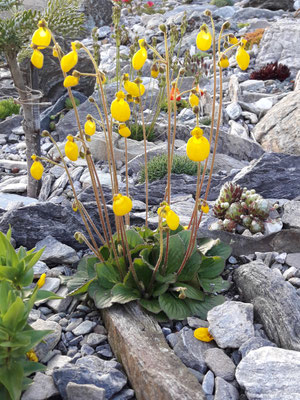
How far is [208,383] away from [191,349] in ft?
0.77

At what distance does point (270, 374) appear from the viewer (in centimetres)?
211

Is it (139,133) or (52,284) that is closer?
(52,284)

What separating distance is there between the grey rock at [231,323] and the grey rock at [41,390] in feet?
2.86

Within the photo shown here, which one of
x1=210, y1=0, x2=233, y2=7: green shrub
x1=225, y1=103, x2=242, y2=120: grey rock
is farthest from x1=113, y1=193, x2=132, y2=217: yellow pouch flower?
x1=210, y1=0, x2=233, y2=7: green shrub

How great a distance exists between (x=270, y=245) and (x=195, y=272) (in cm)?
86

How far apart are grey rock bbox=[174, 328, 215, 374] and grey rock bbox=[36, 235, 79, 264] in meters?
1.16

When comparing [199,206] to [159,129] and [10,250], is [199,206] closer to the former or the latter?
[10,250]

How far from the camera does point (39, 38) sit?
2.16m

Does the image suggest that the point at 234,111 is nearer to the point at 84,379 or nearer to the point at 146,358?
the point at 146,358

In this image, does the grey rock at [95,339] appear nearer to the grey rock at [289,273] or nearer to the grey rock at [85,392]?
the grey rock at [85,392]

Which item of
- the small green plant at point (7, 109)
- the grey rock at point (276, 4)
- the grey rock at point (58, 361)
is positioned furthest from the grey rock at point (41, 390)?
the grey rock at point (276, 4)

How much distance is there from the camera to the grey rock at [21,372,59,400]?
7.18ft

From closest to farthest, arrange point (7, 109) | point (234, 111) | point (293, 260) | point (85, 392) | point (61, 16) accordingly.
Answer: point (85, 392)
point (293, 260)
point (61, 16)
point (234, 111)
point (7, 109)

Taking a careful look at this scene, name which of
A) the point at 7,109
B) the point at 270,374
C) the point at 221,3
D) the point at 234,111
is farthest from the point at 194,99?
the point at 221,3
